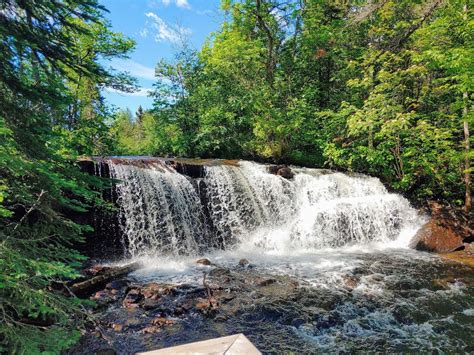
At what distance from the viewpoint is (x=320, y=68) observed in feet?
62.9

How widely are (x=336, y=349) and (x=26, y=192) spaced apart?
469cm

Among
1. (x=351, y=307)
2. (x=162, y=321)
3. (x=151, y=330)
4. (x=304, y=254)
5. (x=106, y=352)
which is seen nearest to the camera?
(x=106, y=352)

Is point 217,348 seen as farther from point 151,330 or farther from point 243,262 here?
point 243,262

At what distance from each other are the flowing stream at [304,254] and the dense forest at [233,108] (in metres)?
1.36

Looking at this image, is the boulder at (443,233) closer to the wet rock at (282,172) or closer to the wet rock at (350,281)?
the wet rock at (350,281)

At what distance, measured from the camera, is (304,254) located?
965 centimetres

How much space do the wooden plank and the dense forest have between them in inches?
50.5

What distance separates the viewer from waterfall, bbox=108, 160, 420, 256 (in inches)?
390

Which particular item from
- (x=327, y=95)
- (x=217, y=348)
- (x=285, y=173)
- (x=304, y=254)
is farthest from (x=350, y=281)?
(x=327, y=95)

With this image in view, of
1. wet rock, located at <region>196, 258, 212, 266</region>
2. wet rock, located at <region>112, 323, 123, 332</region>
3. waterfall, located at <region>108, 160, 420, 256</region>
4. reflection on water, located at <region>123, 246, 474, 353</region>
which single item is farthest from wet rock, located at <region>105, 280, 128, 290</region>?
waterfall, located at <region>108, 160, 420, 256</region>

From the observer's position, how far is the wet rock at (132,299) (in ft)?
19.1

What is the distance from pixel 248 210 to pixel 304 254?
2.90m

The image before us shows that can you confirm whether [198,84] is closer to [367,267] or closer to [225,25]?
[225,25]

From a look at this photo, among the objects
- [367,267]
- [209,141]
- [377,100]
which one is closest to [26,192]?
[367,267]
